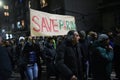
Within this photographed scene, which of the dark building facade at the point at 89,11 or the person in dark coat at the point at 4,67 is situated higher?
the dark building facade at the point at 89,11

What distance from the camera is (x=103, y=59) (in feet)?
23.9

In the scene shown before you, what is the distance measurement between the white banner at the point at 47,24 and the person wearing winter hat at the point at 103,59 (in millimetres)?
3953

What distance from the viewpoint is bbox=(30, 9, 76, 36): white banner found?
11032mm

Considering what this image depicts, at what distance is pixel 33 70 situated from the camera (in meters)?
11.3

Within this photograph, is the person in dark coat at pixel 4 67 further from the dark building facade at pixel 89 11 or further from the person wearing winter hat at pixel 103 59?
the dark building facade at pixel 89 11

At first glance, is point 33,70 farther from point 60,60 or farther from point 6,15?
point 6,15

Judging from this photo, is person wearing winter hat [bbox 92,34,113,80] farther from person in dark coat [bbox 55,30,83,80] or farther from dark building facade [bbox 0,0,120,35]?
dark building facade [bbox 0,0,120,35]

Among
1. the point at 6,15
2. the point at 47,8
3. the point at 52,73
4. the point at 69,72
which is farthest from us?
the point at 6,15

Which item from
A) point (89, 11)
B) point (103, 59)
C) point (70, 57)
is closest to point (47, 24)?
point (103, 59)

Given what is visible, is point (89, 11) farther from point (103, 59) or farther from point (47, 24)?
point (103, 59)

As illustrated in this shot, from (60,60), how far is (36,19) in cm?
442

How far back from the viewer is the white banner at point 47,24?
11.0 metres

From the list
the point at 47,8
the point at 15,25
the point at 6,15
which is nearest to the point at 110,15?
the point at 47,8

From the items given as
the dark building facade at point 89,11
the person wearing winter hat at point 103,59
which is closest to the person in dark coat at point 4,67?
the person wearing winter hat at point 103,59
